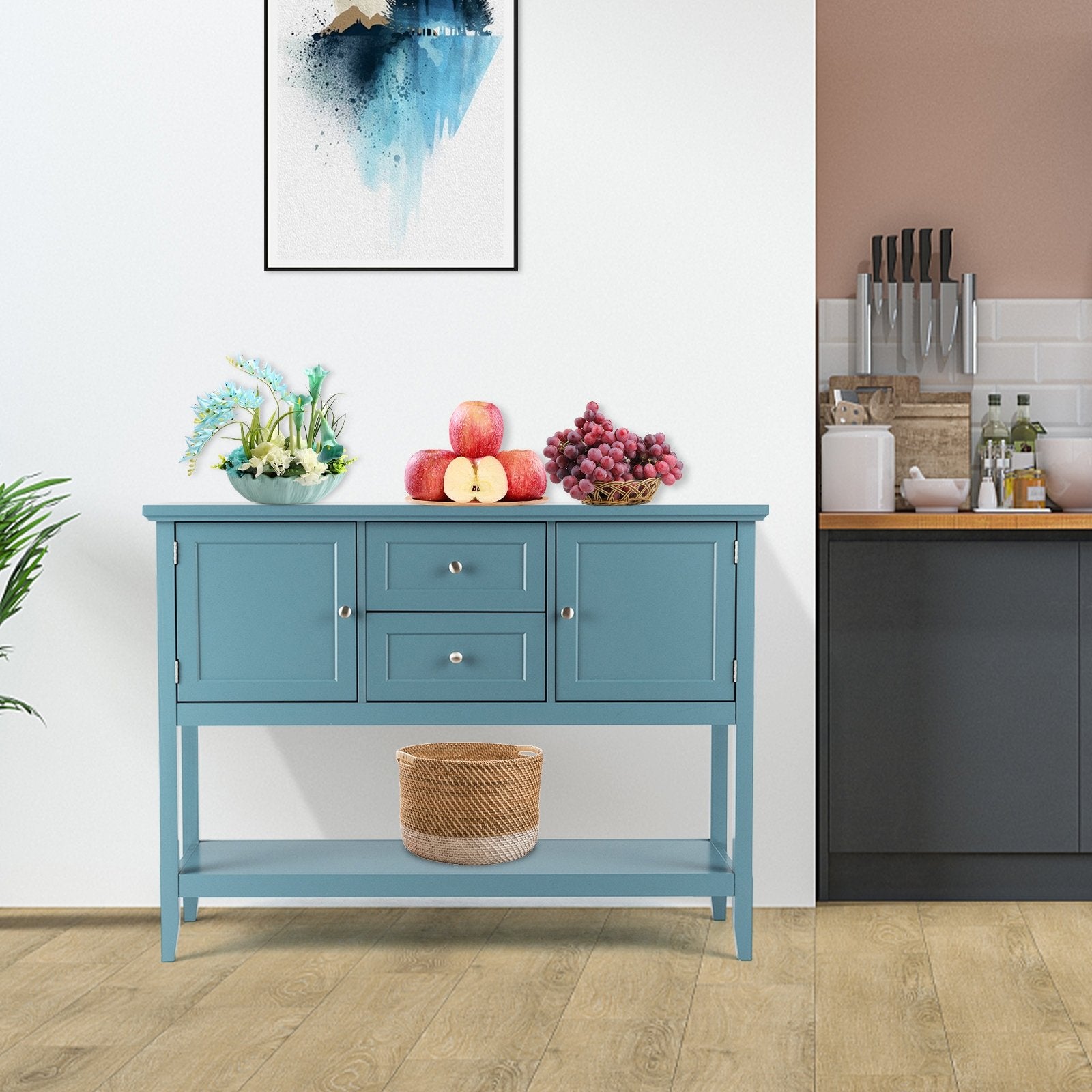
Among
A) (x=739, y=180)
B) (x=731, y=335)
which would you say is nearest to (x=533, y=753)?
(x=731, y=335)

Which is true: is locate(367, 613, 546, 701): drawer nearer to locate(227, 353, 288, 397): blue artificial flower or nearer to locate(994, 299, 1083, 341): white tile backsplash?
locate(227, 353, 288, 397): blue artificial flower

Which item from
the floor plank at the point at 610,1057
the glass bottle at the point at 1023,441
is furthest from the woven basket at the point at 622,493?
the glass bottle at the point at 1023,441

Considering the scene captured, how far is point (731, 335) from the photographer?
2.92 meters

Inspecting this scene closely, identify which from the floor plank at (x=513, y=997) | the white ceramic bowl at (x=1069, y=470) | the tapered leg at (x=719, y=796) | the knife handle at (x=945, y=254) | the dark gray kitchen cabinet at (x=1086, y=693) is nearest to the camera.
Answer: the floor plank at (x=513, y=997)

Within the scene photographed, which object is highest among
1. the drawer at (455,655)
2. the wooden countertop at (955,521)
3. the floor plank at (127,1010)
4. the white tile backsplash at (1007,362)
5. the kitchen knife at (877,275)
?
the kitchen knife at (877,275)

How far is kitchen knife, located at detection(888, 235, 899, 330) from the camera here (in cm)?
331

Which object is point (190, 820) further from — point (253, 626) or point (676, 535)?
point (676, 535)

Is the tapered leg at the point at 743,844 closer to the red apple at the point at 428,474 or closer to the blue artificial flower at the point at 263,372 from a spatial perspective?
the red apple at the point at 428,474

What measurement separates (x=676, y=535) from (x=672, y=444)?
479 millimetres

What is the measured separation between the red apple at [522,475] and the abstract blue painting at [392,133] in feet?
1.72

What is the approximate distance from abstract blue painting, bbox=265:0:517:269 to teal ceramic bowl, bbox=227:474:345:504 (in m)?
0.60

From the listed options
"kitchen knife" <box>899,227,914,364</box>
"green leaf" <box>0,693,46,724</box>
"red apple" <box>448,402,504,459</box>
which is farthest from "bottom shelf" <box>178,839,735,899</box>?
"kitchen knife" <box>899,227,914,364</box>

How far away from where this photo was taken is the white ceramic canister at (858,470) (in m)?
3.05

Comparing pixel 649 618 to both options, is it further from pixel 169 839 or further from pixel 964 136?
pixel 964 136
